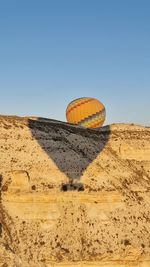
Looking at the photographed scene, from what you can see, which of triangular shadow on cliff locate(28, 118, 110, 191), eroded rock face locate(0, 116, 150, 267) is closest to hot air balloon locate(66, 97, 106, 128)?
triangular shadow on cliff locate(28, 118, 110, 191)

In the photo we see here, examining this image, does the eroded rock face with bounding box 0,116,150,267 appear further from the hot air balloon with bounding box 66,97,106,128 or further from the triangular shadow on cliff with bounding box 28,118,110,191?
the hot air balloon with bounding box 66,97,106,128

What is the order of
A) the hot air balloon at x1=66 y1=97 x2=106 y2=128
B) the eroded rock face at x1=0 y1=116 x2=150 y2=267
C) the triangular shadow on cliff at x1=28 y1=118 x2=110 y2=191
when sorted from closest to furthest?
the eroded rock face at x1=0 y1=116 x2=150 y2=267 < the triangular shadow on cliff at x1=28 y1=118 x2=110 y2=191 < the hot air balloon at x1=66 y1=97 x2=106 y2=128

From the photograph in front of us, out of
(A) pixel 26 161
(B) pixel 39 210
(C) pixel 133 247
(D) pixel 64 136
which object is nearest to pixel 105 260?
(C) pixel 133 247

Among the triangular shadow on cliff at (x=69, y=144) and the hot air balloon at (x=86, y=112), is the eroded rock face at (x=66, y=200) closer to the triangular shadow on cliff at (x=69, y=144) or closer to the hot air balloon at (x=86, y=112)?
the triangular shadow on cliff at (x=69, y=144)

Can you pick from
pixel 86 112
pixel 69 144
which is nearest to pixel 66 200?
pixel 69 144

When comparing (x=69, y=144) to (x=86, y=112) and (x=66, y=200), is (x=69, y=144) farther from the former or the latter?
(x=66, y=200)

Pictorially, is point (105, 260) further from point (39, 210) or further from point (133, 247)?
point (39, 210)

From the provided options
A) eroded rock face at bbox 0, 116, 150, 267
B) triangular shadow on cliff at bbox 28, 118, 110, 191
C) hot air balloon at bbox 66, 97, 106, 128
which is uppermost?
hot air balloon at bbox 66, 97, 106, 128
